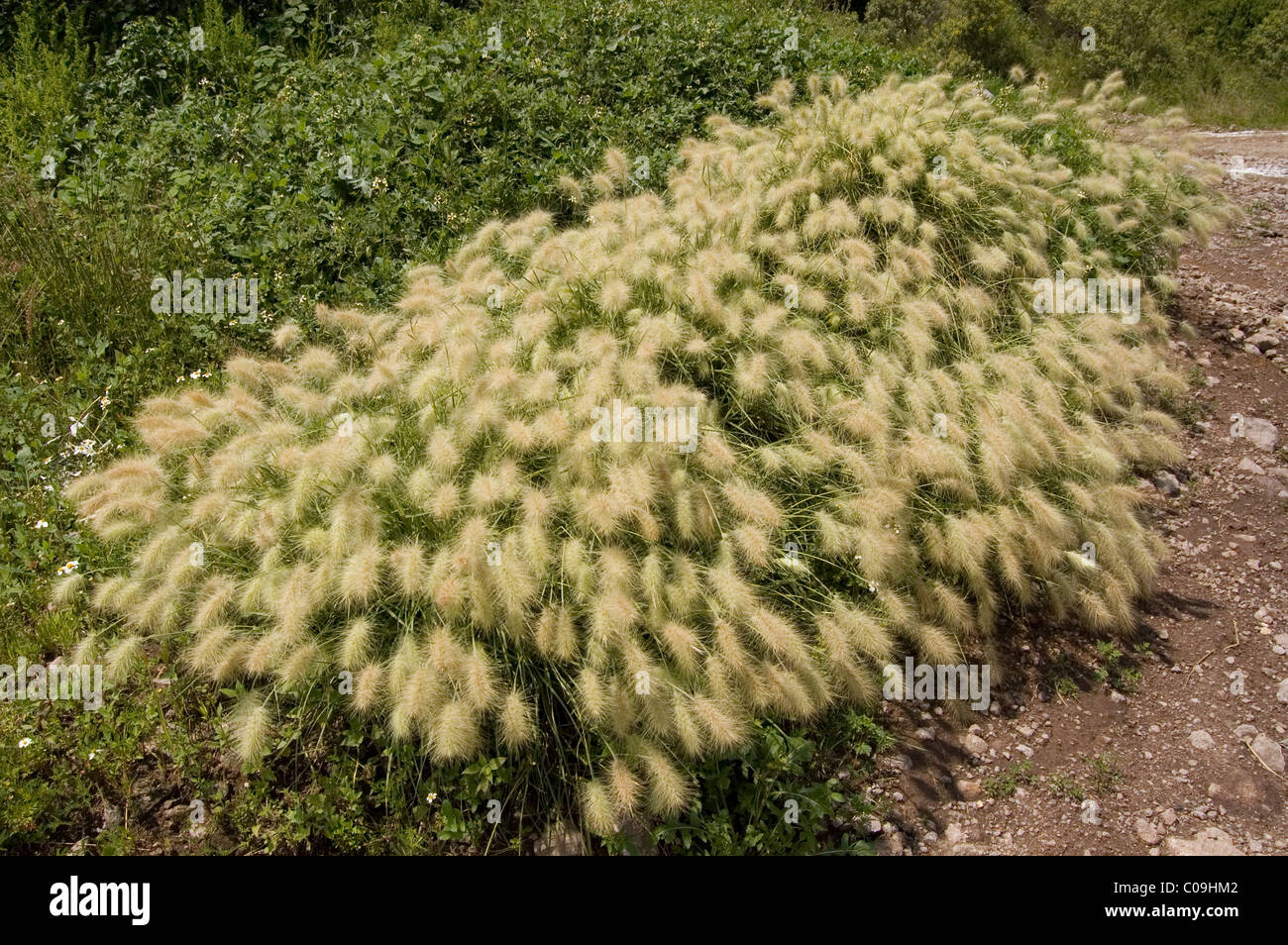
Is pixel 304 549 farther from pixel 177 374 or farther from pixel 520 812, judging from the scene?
pixel 177 374

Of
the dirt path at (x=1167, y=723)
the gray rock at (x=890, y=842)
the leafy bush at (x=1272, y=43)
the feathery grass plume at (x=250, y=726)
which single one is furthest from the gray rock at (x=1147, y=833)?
the leafy bush at (x=1272, y=43)

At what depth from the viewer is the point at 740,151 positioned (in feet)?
17.7

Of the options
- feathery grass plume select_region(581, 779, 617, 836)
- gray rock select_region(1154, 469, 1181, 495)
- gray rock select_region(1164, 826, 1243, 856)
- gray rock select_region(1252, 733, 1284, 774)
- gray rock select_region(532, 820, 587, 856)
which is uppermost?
gray rock select_region(1154, 469, 1181, 495)

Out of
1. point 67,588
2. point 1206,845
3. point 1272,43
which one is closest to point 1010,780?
point 1206,845

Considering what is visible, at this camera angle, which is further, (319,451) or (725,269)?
(725,269)

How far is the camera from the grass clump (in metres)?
3.00

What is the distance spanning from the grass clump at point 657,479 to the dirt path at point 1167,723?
256 millimetres

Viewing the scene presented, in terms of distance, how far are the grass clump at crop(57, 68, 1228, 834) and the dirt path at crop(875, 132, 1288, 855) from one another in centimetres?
26

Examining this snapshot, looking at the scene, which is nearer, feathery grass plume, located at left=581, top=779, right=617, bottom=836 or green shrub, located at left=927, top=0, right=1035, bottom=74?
feathery grass plume, located at left=581, top=779, right=617, bottom=836

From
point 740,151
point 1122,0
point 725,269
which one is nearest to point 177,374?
point 725,269

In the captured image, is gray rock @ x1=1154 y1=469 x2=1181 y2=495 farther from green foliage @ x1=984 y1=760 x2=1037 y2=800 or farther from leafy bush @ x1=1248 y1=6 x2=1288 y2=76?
leafy bush @ x1=1248 y1=6 x2=1288 y2=76

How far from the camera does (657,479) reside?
10.7 ft

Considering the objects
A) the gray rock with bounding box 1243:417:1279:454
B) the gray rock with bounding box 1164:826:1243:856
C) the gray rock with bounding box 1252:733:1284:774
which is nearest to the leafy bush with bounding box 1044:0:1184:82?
the gray rock with bounding box 1243:417:1279:454

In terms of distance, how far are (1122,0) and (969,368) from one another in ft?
30.6
